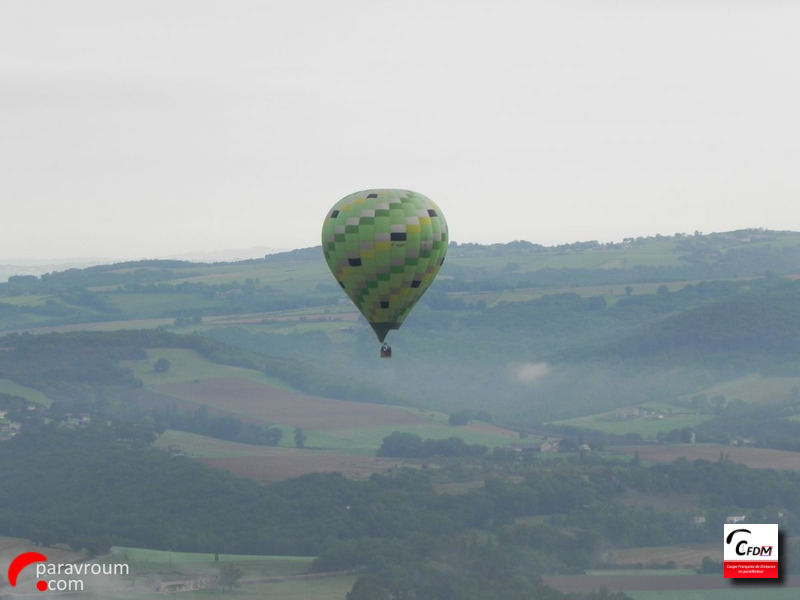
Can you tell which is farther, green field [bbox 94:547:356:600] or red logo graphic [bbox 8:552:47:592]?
red logo graphic [bbox 8:552:47:592]

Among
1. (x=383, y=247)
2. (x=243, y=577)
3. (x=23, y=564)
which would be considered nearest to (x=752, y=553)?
(x=383, y=247)

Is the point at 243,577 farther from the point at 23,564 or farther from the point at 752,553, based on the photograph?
the point at 752,553

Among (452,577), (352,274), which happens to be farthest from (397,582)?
(352,274)

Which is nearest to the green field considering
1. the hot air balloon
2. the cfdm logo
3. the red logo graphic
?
the red logo graphic

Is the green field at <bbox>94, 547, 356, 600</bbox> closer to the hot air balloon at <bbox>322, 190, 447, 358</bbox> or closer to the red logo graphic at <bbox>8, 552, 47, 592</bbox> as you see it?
the red logo graphic at <bbox>8, 552, 47, 592</bbox>

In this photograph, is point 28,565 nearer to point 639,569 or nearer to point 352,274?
point 639,569

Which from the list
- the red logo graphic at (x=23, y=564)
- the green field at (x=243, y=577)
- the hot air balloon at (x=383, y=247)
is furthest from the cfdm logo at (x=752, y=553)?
the red logo graphic at (x=23, y=564)
